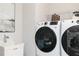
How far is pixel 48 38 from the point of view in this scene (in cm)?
315

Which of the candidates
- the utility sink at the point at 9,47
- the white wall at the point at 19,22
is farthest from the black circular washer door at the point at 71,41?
the white wall at the point at 19,22

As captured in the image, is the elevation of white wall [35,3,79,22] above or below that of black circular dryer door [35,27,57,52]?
above

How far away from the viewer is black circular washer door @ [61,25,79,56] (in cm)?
288

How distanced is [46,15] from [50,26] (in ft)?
3.25

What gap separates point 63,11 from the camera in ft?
13.1

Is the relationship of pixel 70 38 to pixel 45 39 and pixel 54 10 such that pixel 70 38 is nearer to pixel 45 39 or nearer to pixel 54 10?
pixel 45 39

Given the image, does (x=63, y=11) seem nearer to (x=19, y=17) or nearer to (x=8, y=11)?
(x=19, y=17)

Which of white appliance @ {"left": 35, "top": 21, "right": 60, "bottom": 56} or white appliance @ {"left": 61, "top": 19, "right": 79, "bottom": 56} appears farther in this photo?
white appliance @ {"left": 35, "top": 21, "right": 60, "bottom": 56}

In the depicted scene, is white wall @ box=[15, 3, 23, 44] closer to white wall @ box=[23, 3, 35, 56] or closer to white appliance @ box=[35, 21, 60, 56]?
white wall @ box=[23, 3, 35, 56]

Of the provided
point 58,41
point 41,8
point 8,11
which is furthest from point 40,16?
point 58,41

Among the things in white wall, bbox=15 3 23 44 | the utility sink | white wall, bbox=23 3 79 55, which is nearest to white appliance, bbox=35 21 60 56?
the utility sink

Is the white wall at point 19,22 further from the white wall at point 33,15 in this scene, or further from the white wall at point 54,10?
the white wall at point 54,10

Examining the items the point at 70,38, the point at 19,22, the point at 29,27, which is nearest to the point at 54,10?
the point at 29,27

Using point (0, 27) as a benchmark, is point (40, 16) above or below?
above
